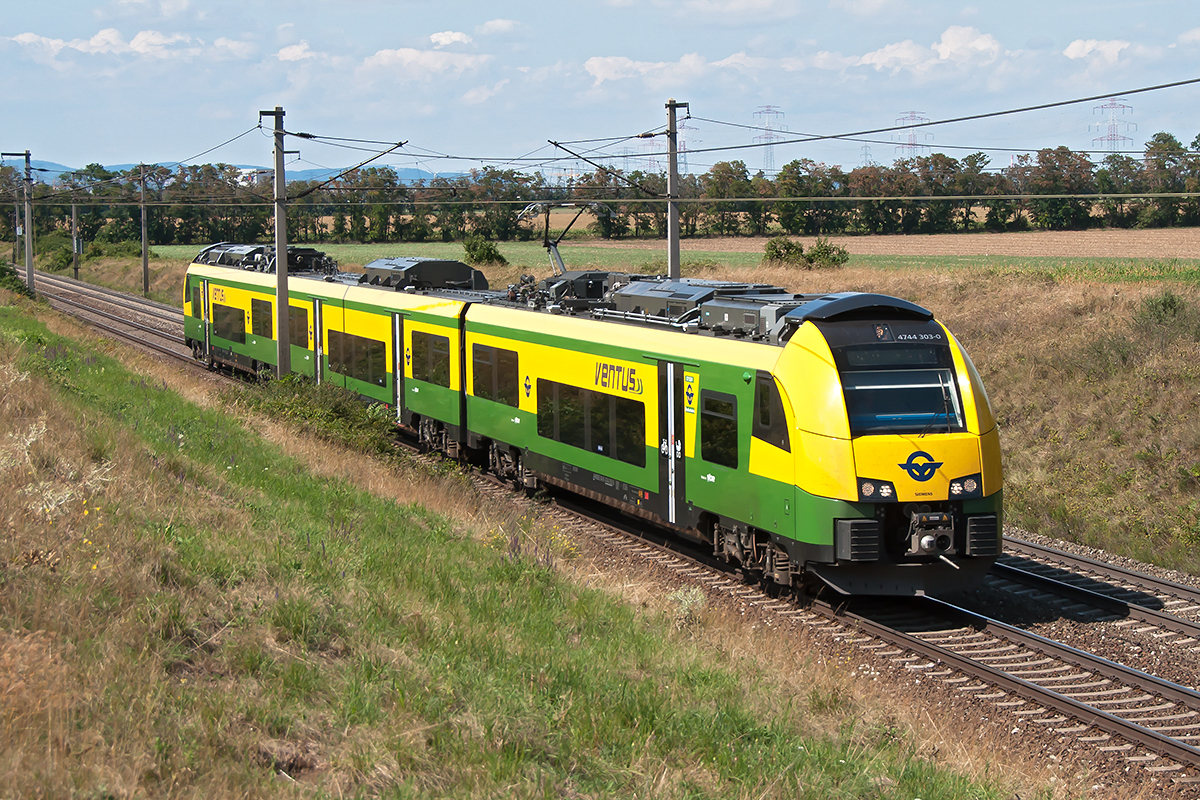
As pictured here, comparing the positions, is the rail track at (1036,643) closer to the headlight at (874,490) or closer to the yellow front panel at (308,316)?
the headlight at (874,490)

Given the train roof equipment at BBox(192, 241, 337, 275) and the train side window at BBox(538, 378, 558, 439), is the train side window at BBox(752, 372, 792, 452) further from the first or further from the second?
the train roof equipment at BBox(192, 241, 337, 275)

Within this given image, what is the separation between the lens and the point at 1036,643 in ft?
35.6

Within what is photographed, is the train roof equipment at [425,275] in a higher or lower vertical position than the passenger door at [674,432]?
higher

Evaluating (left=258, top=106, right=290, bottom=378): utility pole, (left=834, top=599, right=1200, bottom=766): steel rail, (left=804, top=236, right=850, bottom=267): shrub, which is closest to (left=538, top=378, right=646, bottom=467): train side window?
(left=834, top=599, right=1200, bottom=766): steel rail

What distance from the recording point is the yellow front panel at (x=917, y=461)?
11.0 meters

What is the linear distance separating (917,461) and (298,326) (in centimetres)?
1918

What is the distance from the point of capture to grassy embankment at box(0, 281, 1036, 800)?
5.77 metres

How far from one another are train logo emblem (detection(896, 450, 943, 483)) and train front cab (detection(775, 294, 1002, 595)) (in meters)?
0.01

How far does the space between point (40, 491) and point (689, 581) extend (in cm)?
743

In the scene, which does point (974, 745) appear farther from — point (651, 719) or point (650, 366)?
point (650, 366)

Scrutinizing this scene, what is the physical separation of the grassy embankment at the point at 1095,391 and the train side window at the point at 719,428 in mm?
6965

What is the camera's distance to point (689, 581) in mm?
13391

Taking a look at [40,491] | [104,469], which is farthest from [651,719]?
[104,469]

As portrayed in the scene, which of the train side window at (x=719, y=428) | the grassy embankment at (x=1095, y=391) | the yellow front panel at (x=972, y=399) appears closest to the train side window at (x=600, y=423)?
the train side window at (x=719, y=428)
